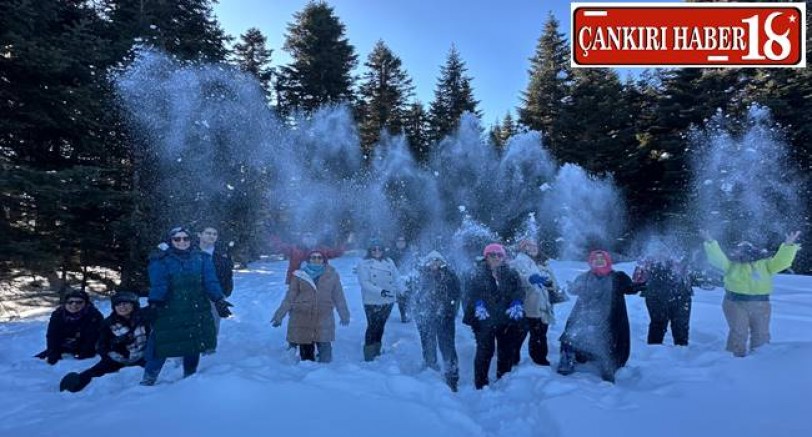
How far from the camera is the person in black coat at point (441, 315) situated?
566 cm

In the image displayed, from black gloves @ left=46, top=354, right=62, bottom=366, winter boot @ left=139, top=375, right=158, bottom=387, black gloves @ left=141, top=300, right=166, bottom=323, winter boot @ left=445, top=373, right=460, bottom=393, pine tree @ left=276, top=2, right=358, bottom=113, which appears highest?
pine tree @ left=276, top=2, right=358, bottom=113

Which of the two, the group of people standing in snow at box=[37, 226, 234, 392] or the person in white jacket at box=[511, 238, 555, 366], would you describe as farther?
the person in white jacket at box=[511, 238, 555, 366]

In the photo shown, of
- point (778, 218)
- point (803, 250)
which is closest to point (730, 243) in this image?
point (778, 218)

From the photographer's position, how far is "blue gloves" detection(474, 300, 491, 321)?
525 centimetres

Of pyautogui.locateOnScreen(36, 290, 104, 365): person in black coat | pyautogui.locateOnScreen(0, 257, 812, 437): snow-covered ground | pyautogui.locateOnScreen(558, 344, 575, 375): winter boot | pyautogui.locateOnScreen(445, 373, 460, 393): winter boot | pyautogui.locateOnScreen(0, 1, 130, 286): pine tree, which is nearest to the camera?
pyautogui.locateOnScreen(0, 257, 812, 437): snow-covered ground

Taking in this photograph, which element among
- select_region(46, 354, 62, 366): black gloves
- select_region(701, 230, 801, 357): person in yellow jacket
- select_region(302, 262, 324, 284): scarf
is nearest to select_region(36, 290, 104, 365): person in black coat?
select_region(46, 354, 62, 366): black gloves

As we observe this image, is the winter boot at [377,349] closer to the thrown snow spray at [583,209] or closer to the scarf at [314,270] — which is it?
the scarf at [314,270]

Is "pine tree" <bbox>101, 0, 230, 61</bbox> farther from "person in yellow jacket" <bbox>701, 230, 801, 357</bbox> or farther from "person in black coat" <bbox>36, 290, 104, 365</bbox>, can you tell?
"person in yellow jacket" <bbox>701, 230, 801, 357</bbox>

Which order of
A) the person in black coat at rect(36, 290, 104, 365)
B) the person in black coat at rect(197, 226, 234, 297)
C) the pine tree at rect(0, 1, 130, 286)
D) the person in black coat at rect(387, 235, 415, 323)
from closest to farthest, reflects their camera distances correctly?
1. the person in black coat at rect(36, 290, 104, 365)
2. the person in black coat at rect(197, 226, 234, 297)
3. the pine tree at rect(0, 1, 130, 286)
4. the person in black coat at rect(387, 235, 415, 323)

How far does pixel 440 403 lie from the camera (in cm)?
444

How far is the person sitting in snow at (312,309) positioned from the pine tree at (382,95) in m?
21.4

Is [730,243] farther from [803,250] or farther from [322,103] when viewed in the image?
[322,103]

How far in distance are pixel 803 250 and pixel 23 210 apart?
24928 mm

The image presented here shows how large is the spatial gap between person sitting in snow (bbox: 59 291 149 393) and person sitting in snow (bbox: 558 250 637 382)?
15.9 feet
